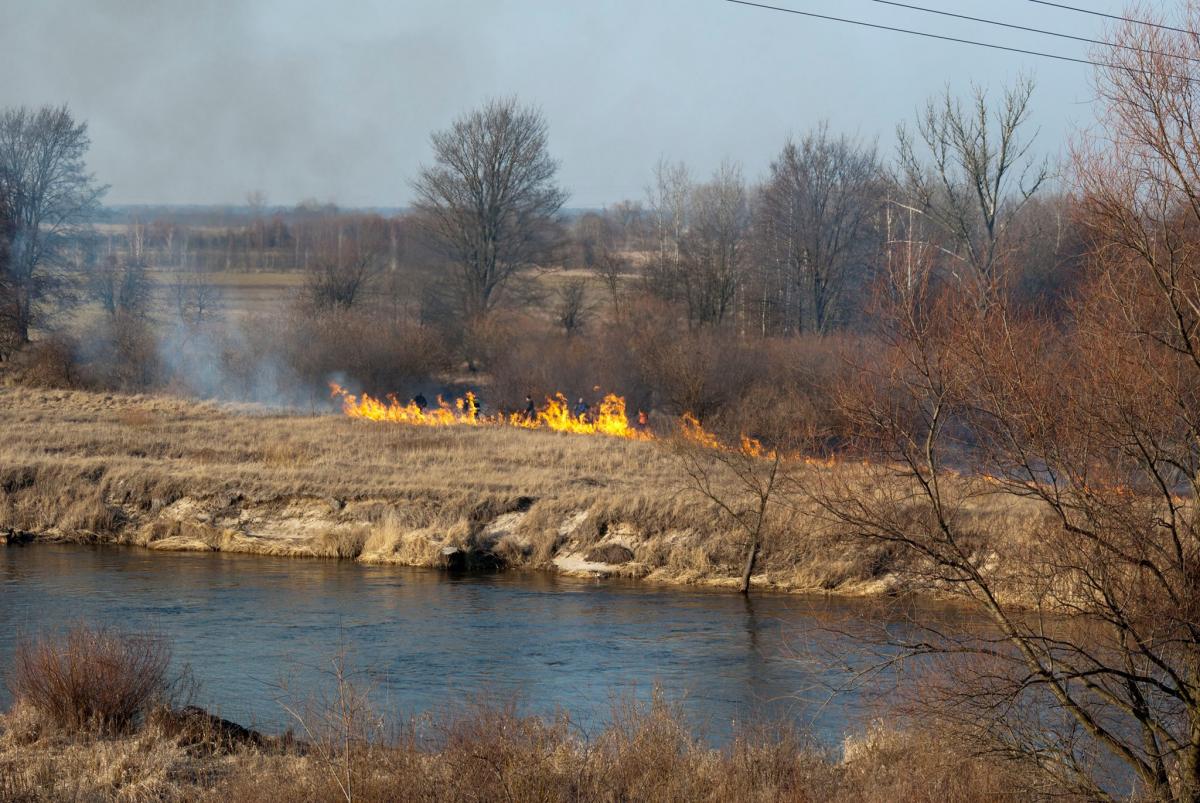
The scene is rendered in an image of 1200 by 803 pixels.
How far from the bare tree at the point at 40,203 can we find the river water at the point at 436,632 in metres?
25.3

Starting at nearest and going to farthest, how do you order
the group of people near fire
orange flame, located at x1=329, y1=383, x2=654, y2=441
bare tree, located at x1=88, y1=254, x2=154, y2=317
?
orange flame, located at x1=329, y1=383, x2=654, y2=441 → the group of people near fire → bare tree, located at x1=88, y1=254, x2=154, y2=317

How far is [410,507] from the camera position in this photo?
29.4m

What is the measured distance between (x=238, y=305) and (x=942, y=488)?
58062mm

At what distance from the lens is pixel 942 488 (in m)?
12.4

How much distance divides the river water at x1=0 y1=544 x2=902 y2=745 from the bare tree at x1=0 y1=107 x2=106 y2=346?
82.9 feet

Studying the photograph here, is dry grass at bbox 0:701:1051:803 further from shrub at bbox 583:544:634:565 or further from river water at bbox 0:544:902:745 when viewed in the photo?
shrub at bbox 583:544:634:565

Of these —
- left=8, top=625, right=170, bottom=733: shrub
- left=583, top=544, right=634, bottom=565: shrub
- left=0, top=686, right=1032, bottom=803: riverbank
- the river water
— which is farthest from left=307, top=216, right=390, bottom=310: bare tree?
left=0, top=686, right=1032, bottom=803: riverbank

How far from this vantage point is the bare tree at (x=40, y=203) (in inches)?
1969

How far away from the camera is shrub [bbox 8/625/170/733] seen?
12695 millimetres

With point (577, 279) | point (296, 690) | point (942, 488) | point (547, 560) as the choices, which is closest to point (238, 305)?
point (577, 279)

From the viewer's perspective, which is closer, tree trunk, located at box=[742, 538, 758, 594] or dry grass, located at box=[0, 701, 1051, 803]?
dry grass, located at box=[0, 701, 1051, 803]

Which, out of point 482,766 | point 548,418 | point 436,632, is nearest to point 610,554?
point 436,632

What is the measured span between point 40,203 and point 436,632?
130 feet

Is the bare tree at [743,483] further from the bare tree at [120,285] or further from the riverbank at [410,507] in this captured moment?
the bare tree at [120,285]
